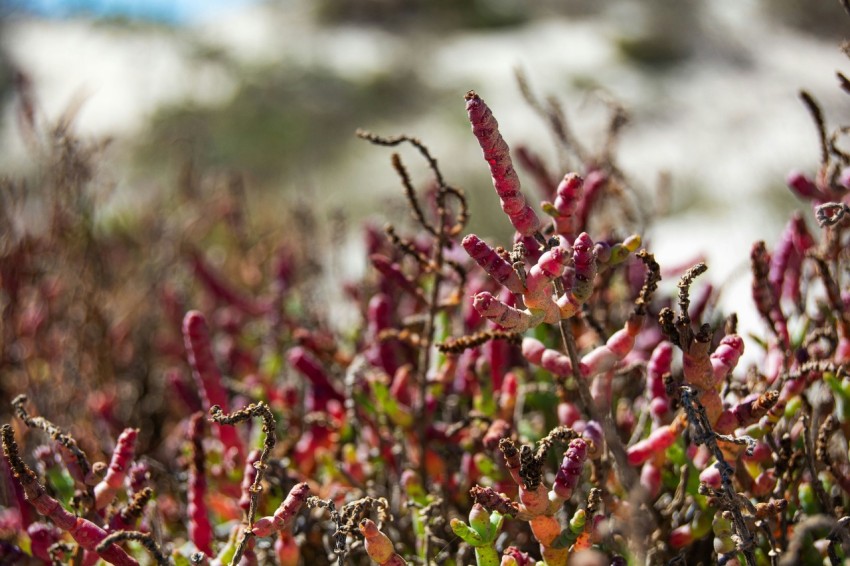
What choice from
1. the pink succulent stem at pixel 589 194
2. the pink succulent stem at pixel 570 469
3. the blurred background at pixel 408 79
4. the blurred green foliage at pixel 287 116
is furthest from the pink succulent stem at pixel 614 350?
the blurred green foliage at pixel 287 116

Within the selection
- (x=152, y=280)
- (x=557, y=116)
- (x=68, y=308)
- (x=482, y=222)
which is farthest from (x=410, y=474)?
(x=482, y=222)

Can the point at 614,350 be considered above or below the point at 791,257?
below

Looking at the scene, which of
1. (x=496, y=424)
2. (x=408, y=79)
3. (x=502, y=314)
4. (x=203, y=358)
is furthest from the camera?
(x=408, y=79)

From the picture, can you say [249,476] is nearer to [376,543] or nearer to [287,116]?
[376,543]

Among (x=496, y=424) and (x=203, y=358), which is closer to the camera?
(x=496, y=424)

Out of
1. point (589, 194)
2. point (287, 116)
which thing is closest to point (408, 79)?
point (287, 116)

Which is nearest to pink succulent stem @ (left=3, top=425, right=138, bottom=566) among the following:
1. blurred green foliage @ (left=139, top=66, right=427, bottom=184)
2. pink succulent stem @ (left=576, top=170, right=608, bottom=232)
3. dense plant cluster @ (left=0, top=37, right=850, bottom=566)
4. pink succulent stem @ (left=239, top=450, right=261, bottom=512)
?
dense plant cluster @ (left=0, top=37, right=850, bottom=566)

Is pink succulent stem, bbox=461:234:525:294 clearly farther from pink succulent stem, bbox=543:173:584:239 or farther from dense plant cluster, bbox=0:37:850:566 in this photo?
pink succulent stem, bbox=543:173:584:239
